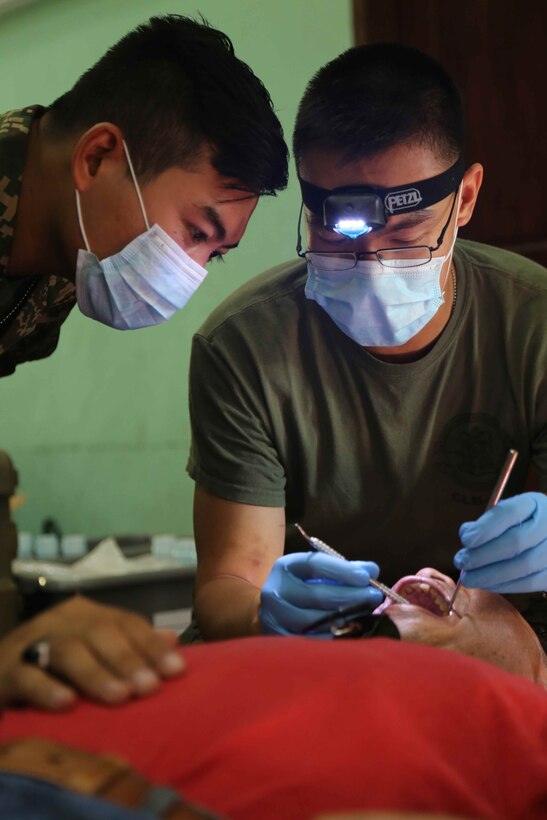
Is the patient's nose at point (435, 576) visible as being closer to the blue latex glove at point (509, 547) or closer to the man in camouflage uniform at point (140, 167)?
the blue latex glove at point (509, 547)

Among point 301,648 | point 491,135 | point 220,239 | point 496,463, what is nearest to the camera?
point 301,648

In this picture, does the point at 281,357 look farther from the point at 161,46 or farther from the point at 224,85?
the point at 161,46

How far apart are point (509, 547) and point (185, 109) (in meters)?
0.91

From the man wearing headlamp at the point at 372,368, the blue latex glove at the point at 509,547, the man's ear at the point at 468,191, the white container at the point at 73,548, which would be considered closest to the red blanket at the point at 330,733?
the blue latex glove at the point at 509,547

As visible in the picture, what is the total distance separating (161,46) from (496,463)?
0.94m

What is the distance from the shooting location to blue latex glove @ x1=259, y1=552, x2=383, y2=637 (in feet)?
4.22

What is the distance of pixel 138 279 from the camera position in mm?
1802

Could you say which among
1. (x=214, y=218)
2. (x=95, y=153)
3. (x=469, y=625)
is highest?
(x=95, y=153)

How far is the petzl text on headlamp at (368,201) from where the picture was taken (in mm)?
1457

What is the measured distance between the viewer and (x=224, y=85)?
165 cm

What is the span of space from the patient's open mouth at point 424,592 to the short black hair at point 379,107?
654 millimetres

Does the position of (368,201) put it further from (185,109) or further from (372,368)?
(185,109)

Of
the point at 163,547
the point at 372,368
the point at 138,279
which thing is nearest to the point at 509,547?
the point at 372,368

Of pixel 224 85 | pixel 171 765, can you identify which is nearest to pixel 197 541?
pixel 224 85
